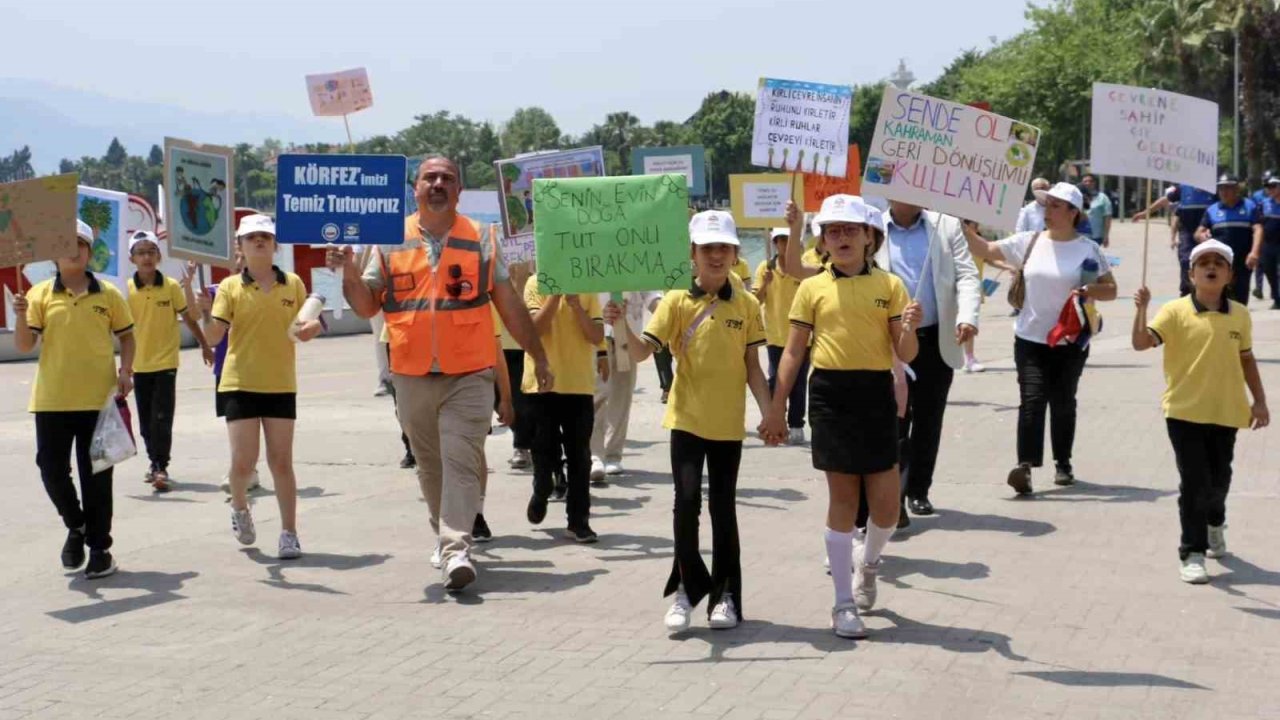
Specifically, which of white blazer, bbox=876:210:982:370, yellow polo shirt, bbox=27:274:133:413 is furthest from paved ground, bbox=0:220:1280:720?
white blazer, bbox=876:210:982:370

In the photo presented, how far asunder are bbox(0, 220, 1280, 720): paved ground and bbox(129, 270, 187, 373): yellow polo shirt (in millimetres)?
985

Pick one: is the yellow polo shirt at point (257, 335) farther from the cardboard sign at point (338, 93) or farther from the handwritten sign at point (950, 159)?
the cardboard sign at point (338, 93)

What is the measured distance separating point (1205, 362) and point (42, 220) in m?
6.01

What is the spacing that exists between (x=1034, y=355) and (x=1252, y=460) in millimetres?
1961

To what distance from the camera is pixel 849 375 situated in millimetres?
7070

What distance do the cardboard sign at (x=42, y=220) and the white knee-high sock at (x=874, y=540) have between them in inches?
176

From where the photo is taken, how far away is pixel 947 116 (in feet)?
28.9

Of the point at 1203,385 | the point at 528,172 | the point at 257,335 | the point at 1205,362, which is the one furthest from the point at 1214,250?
the point at 257,335

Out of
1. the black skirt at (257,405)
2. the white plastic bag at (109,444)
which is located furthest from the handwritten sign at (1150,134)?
the white plastic bag at (109,444)

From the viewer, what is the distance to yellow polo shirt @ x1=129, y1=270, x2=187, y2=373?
1222 cm

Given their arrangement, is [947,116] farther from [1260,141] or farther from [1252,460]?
[1260,141]

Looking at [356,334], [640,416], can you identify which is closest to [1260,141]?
[356,334]

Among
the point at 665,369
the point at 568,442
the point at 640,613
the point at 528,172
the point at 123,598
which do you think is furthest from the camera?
the point at 665,369

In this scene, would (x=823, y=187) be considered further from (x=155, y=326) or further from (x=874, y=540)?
(x=874, y=540)
